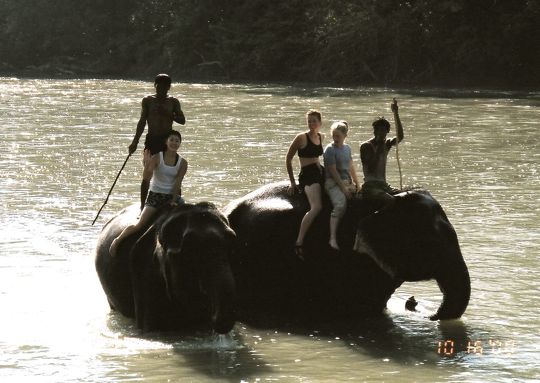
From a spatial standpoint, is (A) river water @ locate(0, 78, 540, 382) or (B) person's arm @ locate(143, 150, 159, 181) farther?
(B) person's arm @ locate(143, 150, 159, 181)

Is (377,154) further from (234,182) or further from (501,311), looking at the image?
(234,182)

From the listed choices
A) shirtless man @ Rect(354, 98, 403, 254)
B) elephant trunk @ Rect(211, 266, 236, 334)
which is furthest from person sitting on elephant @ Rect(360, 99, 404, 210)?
elephant trunk @ Rect(211, 266, 236, 334)

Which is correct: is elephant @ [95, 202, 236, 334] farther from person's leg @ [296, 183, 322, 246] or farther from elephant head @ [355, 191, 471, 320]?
elephant head @ [355, 191, 471, 320]

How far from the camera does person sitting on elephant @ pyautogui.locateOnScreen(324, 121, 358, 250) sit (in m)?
9.41

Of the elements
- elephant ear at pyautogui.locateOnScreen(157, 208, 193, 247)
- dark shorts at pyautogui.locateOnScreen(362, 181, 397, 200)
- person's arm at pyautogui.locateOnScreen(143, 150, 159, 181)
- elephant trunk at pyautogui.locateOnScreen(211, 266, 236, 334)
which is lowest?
elephant trunk at pyautogui.locateOnScreen(211, 266, 236, 334)

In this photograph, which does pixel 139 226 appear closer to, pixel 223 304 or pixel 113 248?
pixel 113 248

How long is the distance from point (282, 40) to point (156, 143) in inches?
1937

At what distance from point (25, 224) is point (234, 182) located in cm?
465

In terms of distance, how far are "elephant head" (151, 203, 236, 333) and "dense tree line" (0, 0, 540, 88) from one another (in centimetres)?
3938

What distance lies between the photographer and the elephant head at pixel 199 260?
8.30m

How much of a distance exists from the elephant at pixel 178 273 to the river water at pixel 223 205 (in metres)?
0.21

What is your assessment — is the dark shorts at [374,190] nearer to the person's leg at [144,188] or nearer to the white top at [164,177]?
the white top at [164,177]

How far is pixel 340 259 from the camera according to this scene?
9555 millimetres

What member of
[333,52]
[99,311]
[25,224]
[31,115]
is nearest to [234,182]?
[25,224]
